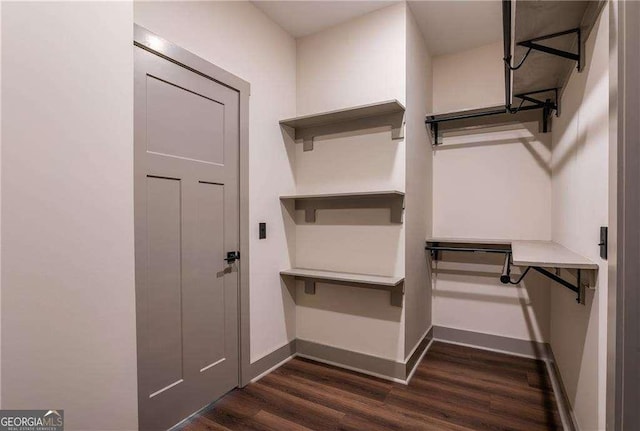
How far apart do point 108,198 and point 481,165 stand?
3080 millimetres

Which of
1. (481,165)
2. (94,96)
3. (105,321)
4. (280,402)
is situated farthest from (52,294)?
(481,165)

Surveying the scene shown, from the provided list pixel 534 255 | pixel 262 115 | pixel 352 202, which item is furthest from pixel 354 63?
pixel 534 255

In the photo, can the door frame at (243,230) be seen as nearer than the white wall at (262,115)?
No

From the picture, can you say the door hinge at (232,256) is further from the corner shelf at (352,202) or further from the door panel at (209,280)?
the corner shelf at (352,202)

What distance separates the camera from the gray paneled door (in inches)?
72.1

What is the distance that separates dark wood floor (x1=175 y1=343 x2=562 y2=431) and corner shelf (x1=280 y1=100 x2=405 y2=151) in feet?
6.29

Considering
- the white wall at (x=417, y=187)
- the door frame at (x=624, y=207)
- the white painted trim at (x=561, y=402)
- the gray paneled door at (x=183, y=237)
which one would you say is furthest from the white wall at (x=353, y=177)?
the door frame at (x=624, y=207)

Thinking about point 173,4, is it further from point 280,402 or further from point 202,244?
point 280,402

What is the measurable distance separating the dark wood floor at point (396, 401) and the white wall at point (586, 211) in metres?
0.33

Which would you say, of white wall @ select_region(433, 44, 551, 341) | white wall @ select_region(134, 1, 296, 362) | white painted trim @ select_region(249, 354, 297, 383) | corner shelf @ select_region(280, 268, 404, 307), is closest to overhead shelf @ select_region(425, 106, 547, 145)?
white wall @ select_region(433, 44, 551, 341)

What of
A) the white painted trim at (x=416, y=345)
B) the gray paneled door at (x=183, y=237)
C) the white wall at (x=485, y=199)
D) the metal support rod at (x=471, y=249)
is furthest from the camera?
the white wall at (x=485, y=199)

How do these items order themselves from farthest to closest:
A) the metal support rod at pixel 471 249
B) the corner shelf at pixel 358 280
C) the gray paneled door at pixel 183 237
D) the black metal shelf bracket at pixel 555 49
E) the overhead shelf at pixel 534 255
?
1. the metal support rod at pixel 471 249
2. the corner shelf at pixel 358 280
3. the gray paneled door at pixel 183 237
4. the black metal shelf bracket at pixel 555 49
5. the overhead shelf at pixel 534 255

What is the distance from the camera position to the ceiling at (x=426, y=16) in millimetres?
2549

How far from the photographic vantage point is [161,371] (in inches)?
75.6
